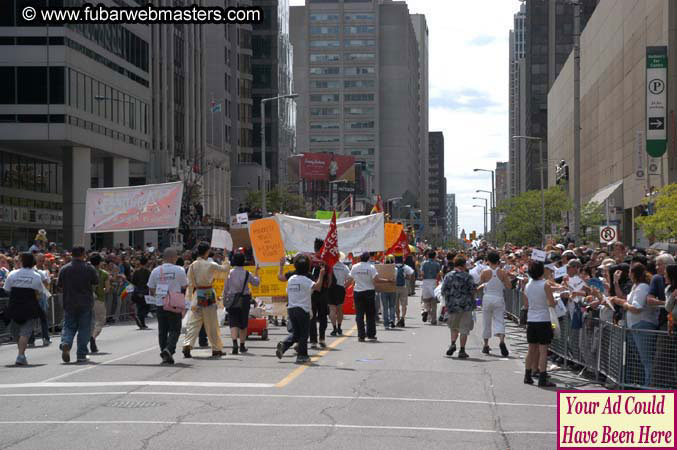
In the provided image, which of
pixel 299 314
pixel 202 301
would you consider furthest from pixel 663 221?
pixel 202 301

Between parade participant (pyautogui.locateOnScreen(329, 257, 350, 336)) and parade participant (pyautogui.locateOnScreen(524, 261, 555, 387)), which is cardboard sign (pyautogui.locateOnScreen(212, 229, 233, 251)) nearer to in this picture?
parade participant (pyautogui.locateOnScreen(329, 257, 350, 336))

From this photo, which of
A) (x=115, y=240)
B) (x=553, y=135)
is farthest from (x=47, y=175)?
(x=553, y=135)

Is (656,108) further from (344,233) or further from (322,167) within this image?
(322,167)

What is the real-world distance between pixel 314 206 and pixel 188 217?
69748 mm

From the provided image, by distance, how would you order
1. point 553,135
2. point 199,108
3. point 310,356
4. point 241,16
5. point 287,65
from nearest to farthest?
point 310,356
point 241,16
point 199,108
point 553,135
point 287,65

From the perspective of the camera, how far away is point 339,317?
890 inches

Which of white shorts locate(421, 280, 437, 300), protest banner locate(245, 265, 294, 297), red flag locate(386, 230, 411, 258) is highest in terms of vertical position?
red flag locate(386, 230, 411, 258)

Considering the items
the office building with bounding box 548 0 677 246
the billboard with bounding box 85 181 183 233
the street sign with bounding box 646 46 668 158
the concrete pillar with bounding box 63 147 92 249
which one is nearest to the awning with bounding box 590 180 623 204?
the office building with bounding box 548 0 677 246

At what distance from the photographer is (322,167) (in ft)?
502

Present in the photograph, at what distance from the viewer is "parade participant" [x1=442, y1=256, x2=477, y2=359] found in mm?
18078

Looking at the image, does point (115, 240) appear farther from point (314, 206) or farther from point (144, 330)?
point (314, 206)

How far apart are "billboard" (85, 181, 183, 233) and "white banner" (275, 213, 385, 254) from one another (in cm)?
268

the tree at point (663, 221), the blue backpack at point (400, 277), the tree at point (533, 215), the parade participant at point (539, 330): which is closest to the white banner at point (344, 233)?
the blue backpack at point (400, 277)

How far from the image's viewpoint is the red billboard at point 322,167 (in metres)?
152
